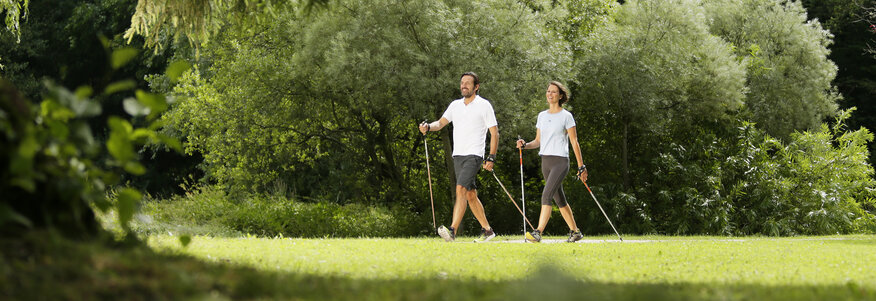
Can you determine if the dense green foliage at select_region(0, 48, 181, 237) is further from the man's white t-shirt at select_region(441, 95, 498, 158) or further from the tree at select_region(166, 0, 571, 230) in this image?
the tree at select_region(166, 0, 571, 230)

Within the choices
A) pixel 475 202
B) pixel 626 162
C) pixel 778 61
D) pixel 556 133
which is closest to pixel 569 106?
pixel 626 162

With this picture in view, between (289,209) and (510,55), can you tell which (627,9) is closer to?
(510,55)

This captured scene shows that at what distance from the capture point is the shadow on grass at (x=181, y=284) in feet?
11.2

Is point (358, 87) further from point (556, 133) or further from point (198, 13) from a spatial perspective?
point (198, 13)

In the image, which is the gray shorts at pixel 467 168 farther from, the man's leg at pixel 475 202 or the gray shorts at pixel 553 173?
the gray shorts at pixel 553 173

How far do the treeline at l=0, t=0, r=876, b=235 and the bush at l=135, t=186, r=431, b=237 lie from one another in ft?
3.11

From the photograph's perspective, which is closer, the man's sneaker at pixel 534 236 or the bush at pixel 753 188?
the man's sneaker at pixel 534 236

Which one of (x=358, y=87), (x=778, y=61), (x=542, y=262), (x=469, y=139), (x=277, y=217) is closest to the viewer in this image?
(x=542, y=262)

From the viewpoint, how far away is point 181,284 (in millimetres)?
3641

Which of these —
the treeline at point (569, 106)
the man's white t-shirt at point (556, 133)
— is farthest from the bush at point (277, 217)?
the man's white t-shirt at point (556, 133)

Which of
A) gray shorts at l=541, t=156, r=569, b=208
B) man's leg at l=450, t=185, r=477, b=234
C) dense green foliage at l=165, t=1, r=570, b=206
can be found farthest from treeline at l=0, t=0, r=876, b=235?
man's leg at l=450, t=185, r=477, b=234

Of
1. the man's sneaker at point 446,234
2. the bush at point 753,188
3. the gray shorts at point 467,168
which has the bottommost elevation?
the bush at point 753,188

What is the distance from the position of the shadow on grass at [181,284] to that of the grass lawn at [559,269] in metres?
0.03

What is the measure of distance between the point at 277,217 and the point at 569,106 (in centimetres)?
739
